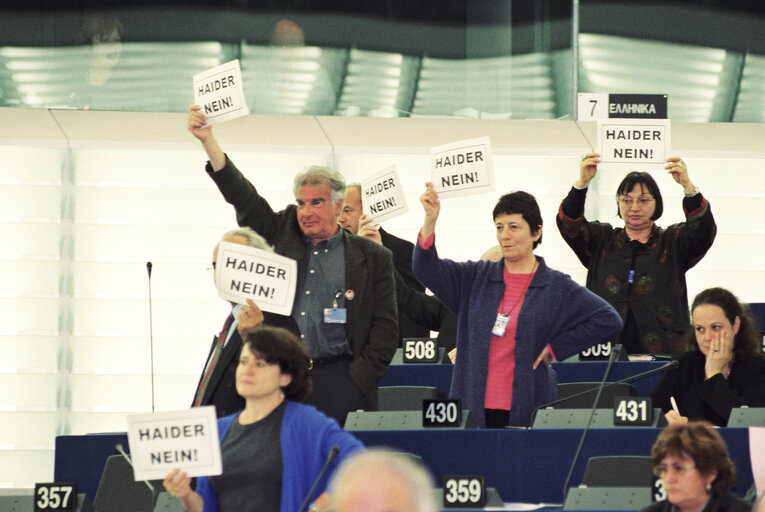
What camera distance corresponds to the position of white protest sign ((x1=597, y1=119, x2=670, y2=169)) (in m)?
5.93

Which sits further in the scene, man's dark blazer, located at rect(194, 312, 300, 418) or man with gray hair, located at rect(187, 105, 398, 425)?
man with gray hair, located at rect(187, 105, 398, 425)

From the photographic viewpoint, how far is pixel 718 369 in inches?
185

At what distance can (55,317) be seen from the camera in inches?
329

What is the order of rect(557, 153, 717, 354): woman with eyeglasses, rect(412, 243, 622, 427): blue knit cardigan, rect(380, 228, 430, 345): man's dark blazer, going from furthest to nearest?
1. rect(380, 228, 430, 345): man's dark blazer
2. rect(557, 153, 717, 354): woman with eyeglasses
3. rect(412, 243, 622, 427): blue knit cardigan

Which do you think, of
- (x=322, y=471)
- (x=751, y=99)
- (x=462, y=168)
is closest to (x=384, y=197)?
(x=462, y=168)

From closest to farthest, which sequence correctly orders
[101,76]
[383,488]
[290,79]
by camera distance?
[383,488], [101,76], [290,79]

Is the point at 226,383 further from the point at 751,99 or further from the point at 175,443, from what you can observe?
the point at 751,99

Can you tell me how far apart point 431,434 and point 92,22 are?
550cm

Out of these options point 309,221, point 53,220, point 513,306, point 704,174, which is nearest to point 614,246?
point 513,306

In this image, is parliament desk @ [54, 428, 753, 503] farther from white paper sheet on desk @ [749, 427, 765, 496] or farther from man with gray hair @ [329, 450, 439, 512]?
man with gray hair @ [329, 450, 439, 512]

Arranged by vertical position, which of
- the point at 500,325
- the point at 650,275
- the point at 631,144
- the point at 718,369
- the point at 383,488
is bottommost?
the point at 383,488

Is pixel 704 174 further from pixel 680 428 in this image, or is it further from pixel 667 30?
pixel 680 428

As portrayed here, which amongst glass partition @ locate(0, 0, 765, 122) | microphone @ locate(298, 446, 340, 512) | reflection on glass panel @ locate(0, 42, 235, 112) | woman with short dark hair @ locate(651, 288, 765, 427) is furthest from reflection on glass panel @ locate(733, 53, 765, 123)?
microphone @ locate(298, 446, 340, 512)

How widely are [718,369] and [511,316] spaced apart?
0.72 m
